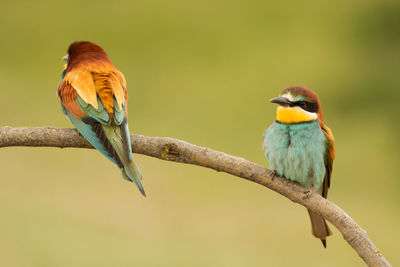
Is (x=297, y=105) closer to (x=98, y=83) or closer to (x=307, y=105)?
(x=307, y=105)

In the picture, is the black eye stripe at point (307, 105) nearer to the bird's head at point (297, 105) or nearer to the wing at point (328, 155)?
the bird's head at point (297, 105)

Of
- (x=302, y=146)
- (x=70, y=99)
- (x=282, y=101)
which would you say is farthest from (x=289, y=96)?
(x=70, y=99)

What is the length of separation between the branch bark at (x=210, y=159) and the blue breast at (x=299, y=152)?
0.16 metres

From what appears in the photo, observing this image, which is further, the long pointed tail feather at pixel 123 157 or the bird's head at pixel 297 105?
the bird's head at pixel 297 105

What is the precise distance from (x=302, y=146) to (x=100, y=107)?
0.77 metres

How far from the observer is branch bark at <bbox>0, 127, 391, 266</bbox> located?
4.82 ft

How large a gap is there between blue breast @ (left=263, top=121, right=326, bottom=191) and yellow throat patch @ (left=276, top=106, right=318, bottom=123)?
0.07 ft

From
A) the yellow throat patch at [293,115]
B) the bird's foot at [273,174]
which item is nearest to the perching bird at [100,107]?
the bird's foot at [273,174]

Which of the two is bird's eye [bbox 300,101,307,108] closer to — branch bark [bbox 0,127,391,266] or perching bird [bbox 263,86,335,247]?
perching bird [bbox 263,86,335,247]

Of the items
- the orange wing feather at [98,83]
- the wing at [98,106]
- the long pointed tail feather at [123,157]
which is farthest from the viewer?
the orange wing feather at [98,83]

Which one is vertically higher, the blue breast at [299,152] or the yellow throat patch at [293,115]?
the yellow throat patch at [293,115]

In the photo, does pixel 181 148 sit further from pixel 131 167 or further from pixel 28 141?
pixel 28 141

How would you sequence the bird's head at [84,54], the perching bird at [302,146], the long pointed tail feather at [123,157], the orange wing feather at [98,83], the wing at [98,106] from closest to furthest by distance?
1. the long pointed tail feather at [123,157]
2. the wing at [98,106]
3. the orange wing feather at [98,83]
4. the perching bird at [302,146]
5. the bird's head at [84,54]

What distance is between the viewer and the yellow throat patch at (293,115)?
5.64ft
